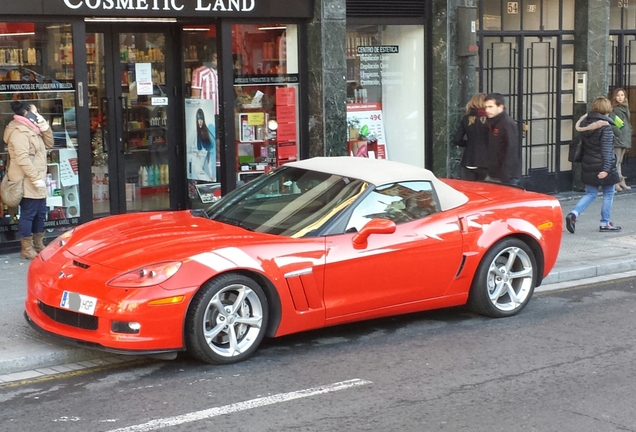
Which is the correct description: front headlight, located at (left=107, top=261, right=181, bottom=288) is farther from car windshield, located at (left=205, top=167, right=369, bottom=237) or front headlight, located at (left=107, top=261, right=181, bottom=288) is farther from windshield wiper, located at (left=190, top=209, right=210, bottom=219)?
windshield wiper, located at (left=190, top=209, right=210, bottom=219)

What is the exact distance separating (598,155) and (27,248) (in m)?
7.06

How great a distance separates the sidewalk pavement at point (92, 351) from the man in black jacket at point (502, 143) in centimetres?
111

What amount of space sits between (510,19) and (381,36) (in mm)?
2335

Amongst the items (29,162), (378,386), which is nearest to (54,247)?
(378,386)

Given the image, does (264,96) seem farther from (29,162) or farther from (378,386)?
(378,386)

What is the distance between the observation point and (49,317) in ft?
23.6

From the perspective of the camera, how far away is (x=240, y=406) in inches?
245

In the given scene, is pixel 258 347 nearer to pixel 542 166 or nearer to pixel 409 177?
pixel 409 177

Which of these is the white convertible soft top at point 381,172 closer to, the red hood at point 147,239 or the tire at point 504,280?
the tire at point 504,280

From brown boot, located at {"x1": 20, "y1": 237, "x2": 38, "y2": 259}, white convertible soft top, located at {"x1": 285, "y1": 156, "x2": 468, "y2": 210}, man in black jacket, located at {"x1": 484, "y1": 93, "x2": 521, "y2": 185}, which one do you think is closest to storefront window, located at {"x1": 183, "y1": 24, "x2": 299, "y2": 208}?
brown boot, located at {"x1": 20, "y1": 237, "x2": 38, "y2": 259}

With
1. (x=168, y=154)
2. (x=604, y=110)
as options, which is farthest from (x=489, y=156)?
(x=168, y=154)

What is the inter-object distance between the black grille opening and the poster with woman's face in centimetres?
636

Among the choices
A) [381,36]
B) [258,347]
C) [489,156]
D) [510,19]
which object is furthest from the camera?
[510,19]

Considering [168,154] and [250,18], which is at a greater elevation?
[250,18]
